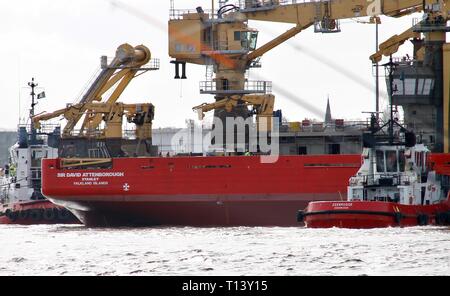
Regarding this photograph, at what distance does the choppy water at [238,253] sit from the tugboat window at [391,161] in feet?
11.4

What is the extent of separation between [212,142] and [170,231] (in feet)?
31.4

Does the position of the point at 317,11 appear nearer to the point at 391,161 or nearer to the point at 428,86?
the point at 428,86

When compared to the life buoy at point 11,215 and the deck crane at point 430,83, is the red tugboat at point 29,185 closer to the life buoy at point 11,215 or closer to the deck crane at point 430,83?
the life buoy at point 11,215

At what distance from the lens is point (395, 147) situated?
48.2 metres

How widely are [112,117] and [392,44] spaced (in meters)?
11.4

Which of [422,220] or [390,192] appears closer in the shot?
[422,220]

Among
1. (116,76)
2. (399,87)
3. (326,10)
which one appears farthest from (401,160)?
(116,76)

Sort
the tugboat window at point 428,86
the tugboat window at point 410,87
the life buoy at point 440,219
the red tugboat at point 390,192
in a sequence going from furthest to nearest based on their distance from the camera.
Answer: the tugboat window at point 428,86
the tugboat window at point 410,87
the life buoy at point 440,219
the red tugboat at point 390,192

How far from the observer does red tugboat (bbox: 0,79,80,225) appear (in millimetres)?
63594

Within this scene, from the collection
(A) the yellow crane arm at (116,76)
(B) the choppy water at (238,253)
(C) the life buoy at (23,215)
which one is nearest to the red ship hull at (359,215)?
(B) the choppy water at (238,253)

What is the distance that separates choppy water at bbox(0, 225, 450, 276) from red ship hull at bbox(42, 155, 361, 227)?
7183 millimetres

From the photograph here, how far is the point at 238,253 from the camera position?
36625 mm

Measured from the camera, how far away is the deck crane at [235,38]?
194ft
